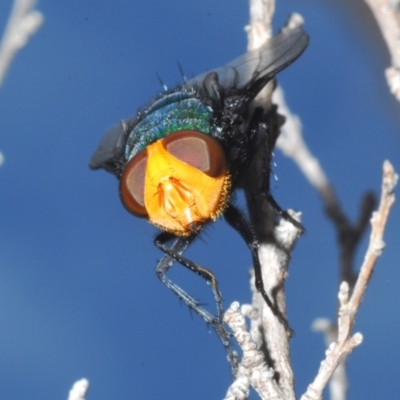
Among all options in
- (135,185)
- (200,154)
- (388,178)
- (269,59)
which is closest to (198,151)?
(200,154)

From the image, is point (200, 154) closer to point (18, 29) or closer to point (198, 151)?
point (198, 151)

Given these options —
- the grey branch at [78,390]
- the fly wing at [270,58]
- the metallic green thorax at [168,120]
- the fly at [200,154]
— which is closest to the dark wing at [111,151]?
the fly at [200,154]

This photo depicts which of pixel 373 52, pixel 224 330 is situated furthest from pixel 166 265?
pixel 373 52

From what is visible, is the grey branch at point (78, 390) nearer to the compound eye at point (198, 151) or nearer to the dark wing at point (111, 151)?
the compound eye at point (198, 151)

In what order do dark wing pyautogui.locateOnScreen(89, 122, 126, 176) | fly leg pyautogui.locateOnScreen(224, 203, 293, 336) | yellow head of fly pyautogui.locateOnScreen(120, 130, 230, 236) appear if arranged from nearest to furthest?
1. fly leg pyautogui.locateOnScreen(224, 203, 293, 336)
2. yellow head of fly pyautogui.locateOnScreen(120, 130, 230, 236)
3. dark wing pyautogui.locateOnScreen(89, 122, 126, 176)

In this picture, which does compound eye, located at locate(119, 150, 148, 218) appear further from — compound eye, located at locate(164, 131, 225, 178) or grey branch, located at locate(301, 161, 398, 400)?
grey branch, located at locate(301, 161, 398, 400)

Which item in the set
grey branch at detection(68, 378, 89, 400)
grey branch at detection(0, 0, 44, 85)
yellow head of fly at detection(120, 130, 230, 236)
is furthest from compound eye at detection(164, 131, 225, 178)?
grey branch at detection(68, 378, 89, 400)

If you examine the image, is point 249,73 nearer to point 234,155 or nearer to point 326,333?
point 234,155
